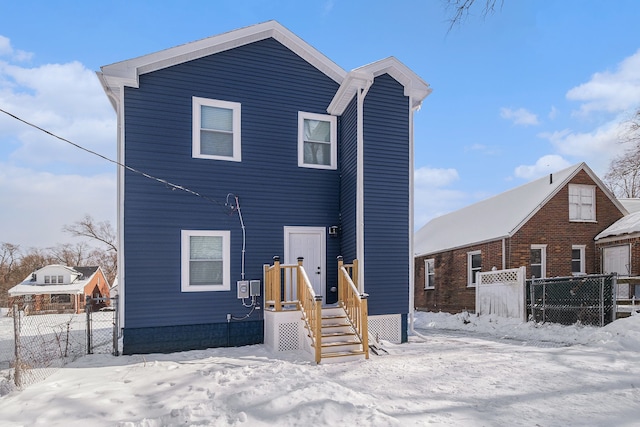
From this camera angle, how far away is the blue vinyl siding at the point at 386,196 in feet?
29.4

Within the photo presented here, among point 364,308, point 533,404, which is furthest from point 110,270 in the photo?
point 533,404

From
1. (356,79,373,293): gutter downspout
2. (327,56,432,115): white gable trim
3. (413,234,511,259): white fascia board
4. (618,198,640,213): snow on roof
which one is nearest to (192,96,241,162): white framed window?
(327,56,432,115): white gable trim

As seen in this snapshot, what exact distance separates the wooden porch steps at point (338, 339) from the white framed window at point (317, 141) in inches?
144

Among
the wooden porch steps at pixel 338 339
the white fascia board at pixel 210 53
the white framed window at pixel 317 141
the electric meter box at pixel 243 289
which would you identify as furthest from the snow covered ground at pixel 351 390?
the white fascia board at pixel 210 53

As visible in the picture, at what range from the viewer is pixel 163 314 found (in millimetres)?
8133

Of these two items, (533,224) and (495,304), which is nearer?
(495,304)


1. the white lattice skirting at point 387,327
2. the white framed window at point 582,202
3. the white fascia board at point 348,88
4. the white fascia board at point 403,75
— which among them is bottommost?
the white lattice skirting at point 387,327

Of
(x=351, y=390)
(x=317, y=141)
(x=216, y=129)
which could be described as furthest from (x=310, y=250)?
(x=351, y=390)

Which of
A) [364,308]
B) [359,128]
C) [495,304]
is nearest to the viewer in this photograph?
[364,308]

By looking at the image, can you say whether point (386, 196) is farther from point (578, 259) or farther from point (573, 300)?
point (578, 259)

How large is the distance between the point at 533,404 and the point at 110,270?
49491mm

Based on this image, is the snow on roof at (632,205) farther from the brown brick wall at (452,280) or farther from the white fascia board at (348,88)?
the white fascia board at (348,88)

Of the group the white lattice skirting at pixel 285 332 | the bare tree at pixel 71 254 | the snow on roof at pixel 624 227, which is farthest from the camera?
the bare tree at pixel 71 254

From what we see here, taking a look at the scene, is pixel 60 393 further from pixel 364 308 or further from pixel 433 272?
pixel 433 272
